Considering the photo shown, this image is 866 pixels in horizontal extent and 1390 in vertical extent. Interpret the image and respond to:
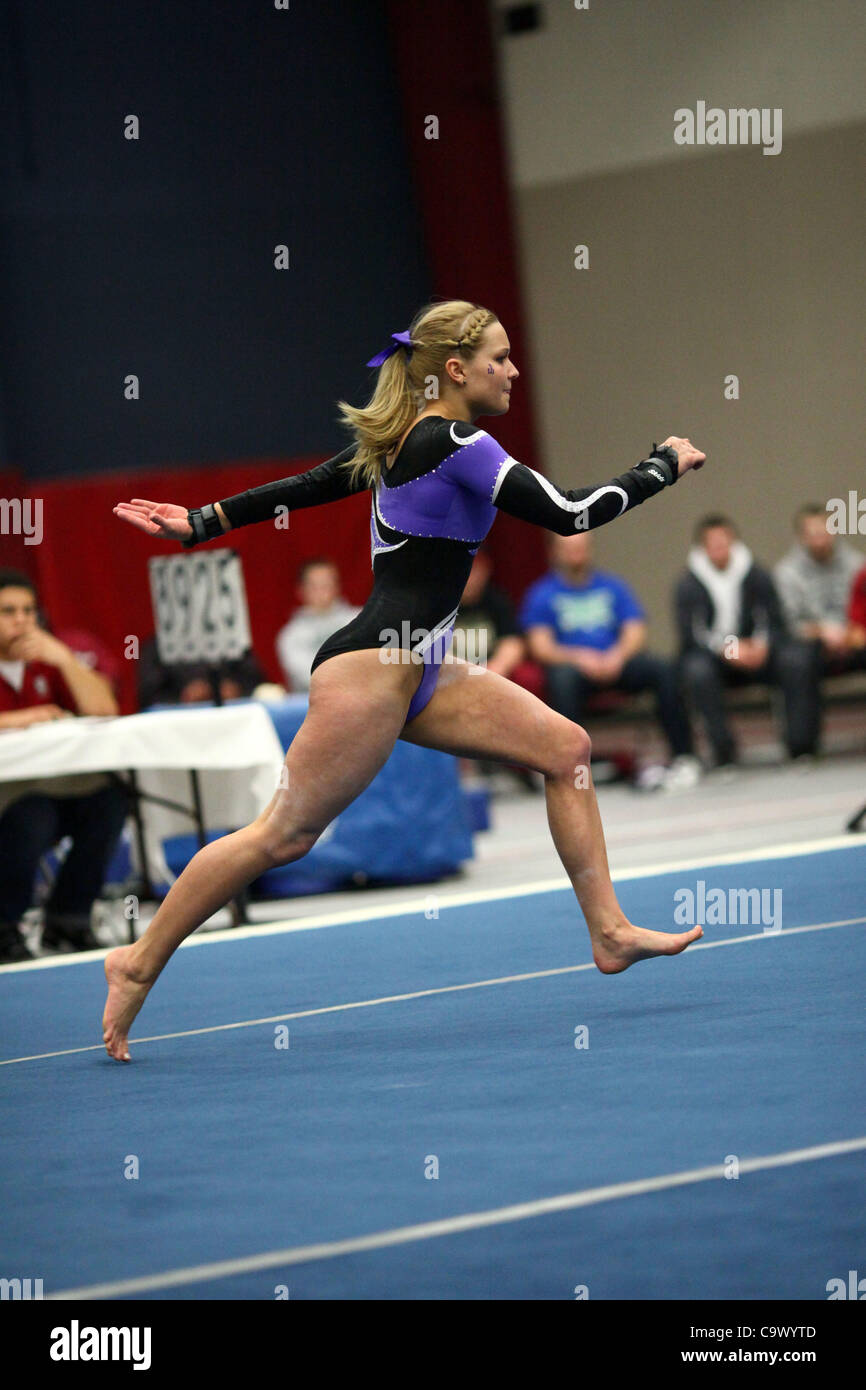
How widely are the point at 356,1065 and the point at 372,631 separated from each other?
0.91 metres

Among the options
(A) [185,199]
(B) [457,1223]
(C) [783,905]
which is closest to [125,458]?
(A) [185,199]

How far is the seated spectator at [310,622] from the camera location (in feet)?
32.1

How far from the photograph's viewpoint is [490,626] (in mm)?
11047

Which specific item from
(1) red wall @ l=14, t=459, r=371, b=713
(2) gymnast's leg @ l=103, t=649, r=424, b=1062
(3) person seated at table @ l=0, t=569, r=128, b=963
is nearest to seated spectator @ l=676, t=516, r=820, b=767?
(1) red wall @ l=14, t=459, r=371, b=713

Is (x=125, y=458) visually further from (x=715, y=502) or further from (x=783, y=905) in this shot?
(x=783, y=905)

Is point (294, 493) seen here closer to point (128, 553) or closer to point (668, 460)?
point (668, 460)

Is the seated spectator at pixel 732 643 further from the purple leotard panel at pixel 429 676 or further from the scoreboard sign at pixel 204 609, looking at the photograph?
the purple leotard panel at pixel 429 676

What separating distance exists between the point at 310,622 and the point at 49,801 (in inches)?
142

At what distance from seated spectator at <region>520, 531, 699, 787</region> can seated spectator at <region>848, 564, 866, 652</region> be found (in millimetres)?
1055

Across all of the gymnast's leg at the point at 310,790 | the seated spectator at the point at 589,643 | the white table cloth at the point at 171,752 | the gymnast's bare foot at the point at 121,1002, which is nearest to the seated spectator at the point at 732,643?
the seated spectator at the point at 589,643

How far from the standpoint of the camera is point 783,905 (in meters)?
5.43

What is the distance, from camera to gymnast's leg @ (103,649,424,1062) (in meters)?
3.93

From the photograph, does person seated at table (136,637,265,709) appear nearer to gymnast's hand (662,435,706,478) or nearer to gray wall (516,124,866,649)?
gymnast's hand (662,435,706,478)
